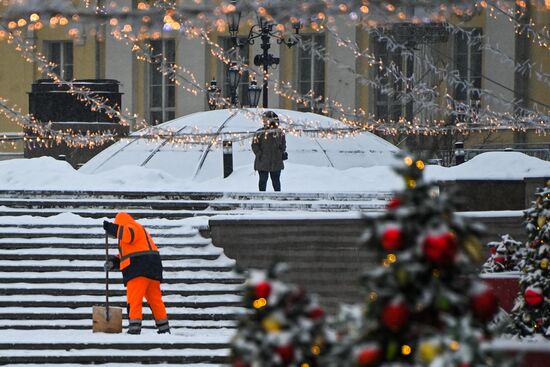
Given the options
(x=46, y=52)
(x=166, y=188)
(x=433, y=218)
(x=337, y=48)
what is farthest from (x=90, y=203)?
(x=46, y=52)

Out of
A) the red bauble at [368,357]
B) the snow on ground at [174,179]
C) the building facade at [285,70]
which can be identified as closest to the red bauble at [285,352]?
the red bauble at [368,357]

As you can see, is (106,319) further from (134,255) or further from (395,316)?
(395,316)

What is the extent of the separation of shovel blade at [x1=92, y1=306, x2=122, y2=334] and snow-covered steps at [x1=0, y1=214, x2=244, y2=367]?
0.11 meters

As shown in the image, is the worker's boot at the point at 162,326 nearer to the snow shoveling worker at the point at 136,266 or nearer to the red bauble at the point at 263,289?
the snow shoveling worker at the point at 136,266

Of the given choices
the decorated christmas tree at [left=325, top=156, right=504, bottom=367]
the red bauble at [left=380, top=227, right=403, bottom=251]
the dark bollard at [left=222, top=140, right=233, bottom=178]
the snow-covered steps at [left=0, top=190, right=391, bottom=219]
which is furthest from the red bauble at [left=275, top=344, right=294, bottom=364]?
the dark bollard at [left=222, top=140, right=233, bottom=178]

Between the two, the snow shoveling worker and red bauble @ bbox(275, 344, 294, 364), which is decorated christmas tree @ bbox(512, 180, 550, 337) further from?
the snow shoveling worker

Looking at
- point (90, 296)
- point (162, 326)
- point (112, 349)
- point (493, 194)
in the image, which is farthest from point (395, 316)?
point (493, 194)

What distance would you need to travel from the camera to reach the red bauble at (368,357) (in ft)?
12.3

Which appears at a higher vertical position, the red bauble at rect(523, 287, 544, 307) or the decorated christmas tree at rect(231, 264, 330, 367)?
the decorated christmas tree at rect(231, 264, 330, 367)

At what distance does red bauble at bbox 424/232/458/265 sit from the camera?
149 inches

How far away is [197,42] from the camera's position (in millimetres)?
41312

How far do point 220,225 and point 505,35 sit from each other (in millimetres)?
22979

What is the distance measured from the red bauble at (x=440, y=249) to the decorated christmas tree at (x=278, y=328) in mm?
459

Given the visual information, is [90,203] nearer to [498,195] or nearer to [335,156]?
[498,195]
